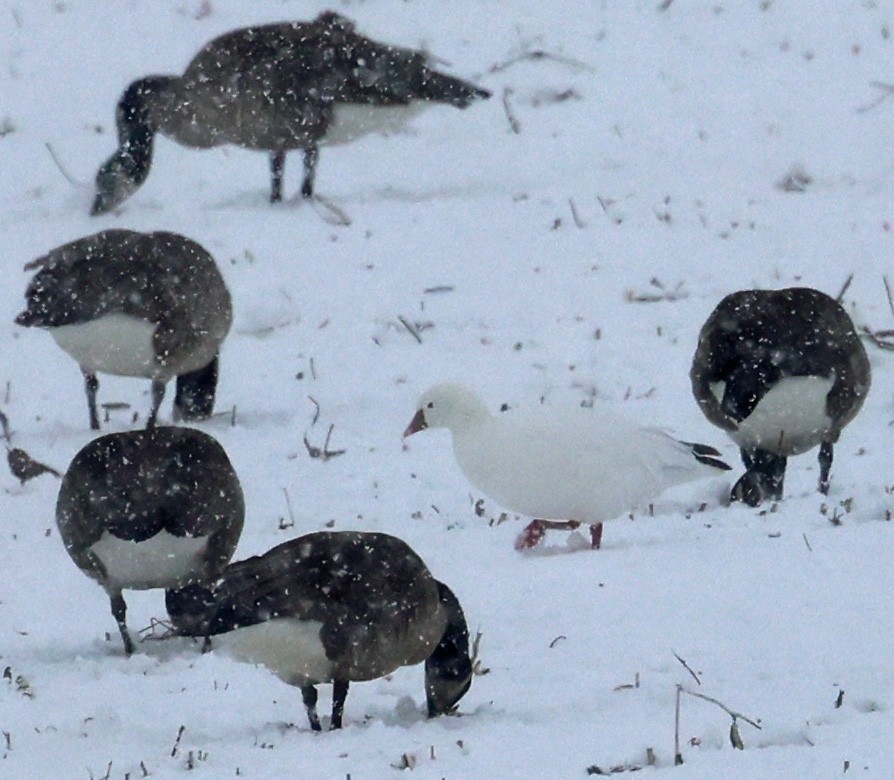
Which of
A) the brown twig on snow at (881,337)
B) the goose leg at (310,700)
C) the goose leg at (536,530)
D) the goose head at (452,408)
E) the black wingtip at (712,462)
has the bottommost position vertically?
the brown twig on snow at (881,337)

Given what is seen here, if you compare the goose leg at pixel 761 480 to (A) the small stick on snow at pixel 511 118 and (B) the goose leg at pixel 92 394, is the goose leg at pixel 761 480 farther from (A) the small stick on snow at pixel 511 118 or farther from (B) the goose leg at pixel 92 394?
(A) the small stick on snow at pixel 511 118

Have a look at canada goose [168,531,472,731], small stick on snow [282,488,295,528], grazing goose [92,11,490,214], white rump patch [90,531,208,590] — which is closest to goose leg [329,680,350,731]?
canada goose [168,531,472,731]

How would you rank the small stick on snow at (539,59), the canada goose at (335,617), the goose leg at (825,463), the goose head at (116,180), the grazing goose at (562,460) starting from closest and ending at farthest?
1. the canada goose at (335,617)
2. the grazing goose at (562,460)
3. the goose leg at (825,463)
4. the goose head at (116,180)
5. the small stick on snow at (539,59)

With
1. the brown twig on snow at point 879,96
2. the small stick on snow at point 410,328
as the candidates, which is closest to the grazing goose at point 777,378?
the small stick on snow at point 410,328

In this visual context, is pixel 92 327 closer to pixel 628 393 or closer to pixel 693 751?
pixel 628 393

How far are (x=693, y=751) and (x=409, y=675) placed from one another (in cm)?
155

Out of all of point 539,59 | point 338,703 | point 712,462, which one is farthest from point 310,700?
point 539,59

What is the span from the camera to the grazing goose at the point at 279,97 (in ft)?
43.0

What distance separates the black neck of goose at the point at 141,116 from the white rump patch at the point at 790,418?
625cm

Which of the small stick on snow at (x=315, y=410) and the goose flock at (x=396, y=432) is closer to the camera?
the goose flock at (x=396, y=432)

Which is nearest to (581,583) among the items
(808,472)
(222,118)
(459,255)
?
(808,472)

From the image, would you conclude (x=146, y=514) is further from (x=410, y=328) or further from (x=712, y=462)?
(x=410, y=328)

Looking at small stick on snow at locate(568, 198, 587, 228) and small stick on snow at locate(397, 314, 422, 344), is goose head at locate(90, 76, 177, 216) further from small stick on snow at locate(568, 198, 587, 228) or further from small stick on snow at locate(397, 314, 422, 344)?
small stick on snow at locate(568, 198, 587, 228)

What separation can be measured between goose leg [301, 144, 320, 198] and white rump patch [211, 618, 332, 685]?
25.2 ft
